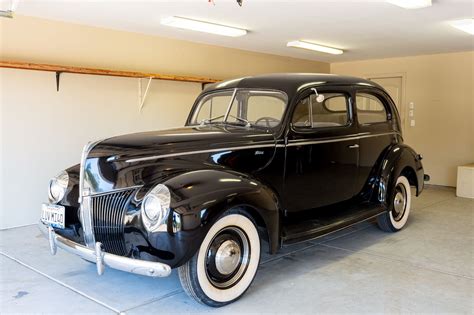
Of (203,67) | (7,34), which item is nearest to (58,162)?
(7,34)

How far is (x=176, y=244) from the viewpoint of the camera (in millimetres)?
2465

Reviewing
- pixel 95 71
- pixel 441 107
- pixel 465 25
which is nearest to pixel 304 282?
pixel 95 71

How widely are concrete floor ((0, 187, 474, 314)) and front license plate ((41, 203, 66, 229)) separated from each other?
1.60 feet

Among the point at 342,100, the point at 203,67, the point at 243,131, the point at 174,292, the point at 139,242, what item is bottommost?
the point at 174,292

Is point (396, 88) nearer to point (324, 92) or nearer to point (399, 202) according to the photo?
point (399, 202)

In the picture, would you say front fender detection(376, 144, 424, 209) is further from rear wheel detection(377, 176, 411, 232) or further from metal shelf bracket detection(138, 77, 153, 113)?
metal shelf bracket detection(138, 77, 153, 113)

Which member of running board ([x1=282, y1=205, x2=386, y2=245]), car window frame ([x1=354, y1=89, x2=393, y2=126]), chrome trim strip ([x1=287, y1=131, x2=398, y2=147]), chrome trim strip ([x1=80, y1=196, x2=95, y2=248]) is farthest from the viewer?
car window frame ([x1=354, y1=89, x2=393, y2=126])

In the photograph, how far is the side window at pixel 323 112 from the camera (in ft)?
11.7

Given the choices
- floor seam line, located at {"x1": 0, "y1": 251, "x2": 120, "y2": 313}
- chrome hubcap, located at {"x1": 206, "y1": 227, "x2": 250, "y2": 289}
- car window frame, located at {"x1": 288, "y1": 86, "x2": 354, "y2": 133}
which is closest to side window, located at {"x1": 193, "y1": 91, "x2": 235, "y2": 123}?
car window frame, located at {"x1": 288, "y1": 86, "x2": 354, "y2": 133}

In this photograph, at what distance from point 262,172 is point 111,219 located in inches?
47.0

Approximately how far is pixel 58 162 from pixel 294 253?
3004mm

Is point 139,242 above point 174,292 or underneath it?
above

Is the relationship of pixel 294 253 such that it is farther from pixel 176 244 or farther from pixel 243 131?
pixel 176 244

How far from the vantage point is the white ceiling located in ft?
14.0
